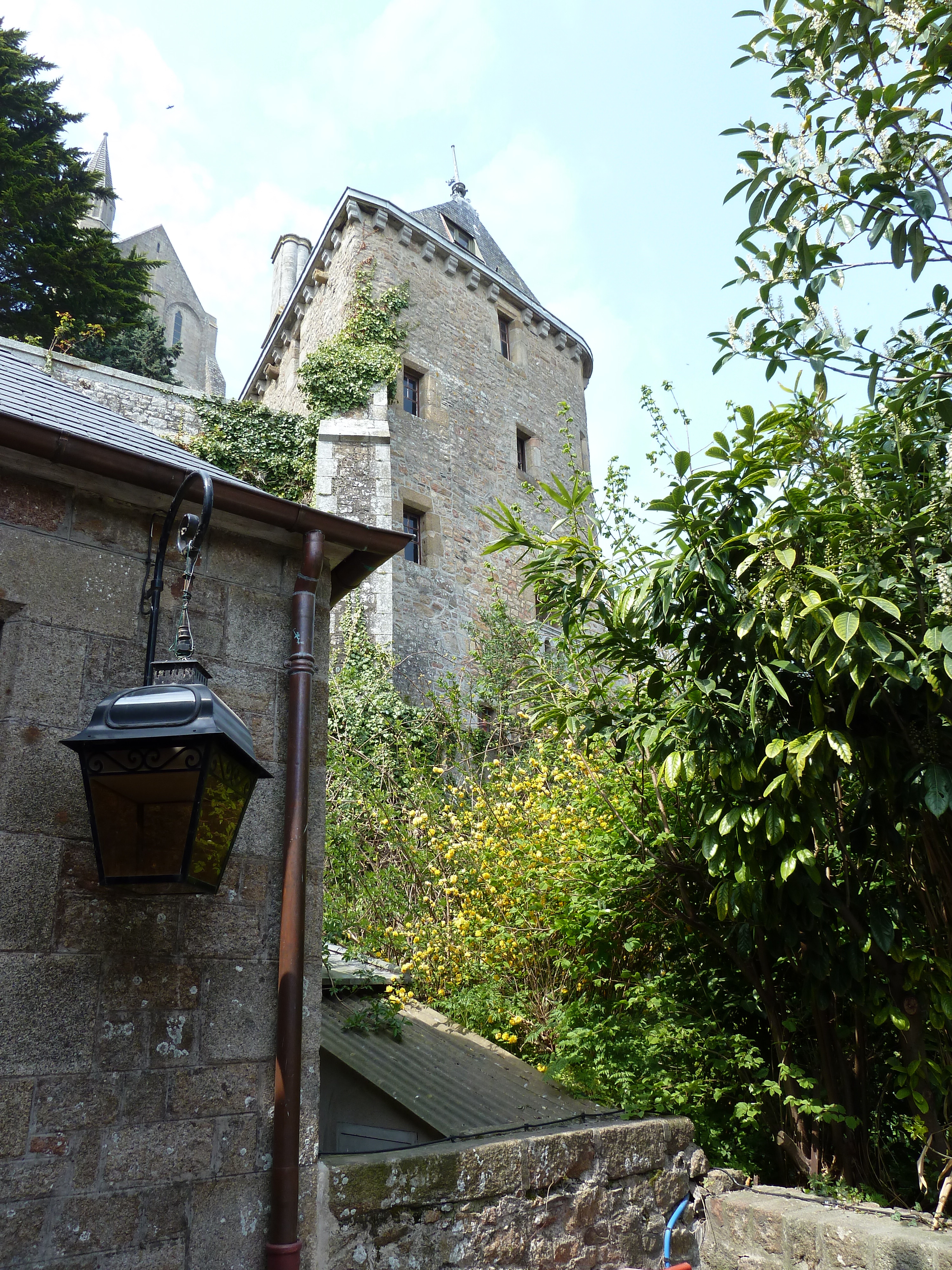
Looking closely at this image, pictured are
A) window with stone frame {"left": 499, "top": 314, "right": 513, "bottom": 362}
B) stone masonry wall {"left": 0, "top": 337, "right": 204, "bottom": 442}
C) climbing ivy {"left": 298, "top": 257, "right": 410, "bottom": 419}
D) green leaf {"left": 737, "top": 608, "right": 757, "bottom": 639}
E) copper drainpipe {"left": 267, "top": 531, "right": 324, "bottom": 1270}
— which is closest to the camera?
copper drainpipe {"left": 267, "top": 531, "right": 324, "bottom": 1270}

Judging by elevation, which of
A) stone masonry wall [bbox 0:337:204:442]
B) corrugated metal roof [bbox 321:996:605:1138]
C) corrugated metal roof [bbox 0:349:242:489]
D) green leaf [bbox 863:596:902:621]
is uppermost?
stone masonry wall [bbox 0:337:204:442]

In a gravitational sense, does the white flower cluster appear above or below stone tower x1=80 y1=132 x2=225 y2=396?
below

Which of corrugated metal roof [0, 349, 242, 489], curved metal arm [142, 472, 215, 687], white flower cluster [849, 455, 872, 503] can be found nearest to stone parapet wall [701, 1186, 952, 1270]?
white flower cluster [849, 455, 872, 503]

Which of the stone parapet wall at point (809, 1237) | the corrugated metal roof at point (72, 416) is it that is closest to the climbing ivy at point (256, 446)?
the corrugated metal roof at point (72, 416)

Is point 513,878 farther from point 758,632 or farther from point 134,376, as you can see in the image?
point 134,376

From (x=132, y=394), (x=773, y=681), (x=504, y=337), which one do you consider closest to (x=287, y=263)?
(x=504, y=337)

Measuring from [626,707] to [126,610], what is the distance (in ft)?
8.21

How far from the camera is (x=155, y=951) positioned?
3.03m

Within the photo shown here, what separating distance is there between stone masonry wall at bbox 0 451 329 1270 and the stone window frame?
10.8 meters

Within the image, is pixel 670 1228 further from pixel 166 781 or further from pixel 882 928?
pixel 166 781

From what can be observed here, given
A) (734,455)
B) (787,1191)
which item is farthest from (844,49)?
(787,1191)

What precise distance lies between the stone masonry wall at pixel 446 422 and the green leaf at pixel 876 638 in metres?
9.73

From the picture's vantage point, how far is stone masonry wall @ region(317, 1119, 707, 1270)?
126 inches

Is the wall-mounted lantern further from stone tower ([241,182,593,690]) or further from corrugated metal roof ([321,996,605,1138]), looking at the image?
stone tower ([241,182,593,690])
